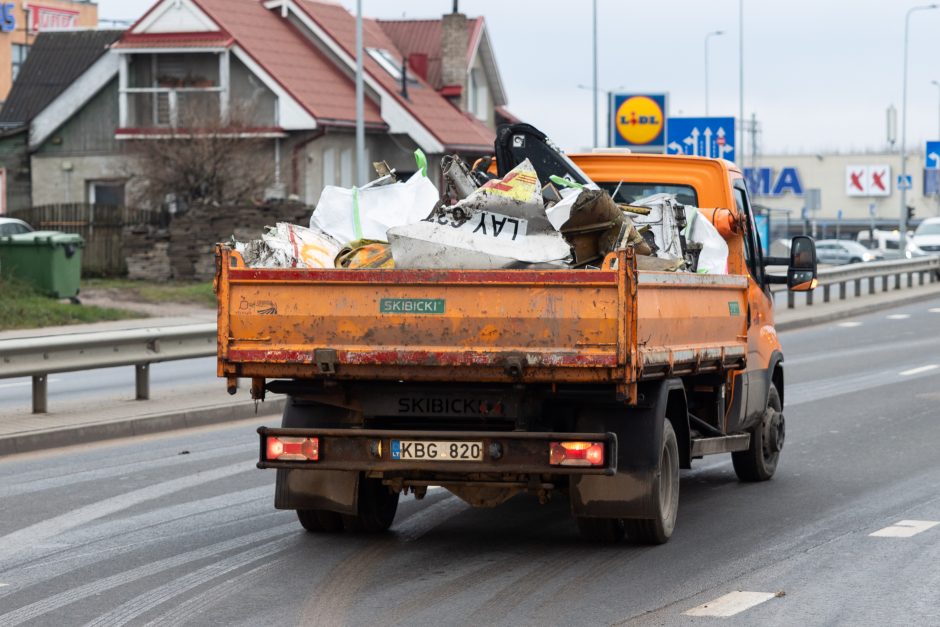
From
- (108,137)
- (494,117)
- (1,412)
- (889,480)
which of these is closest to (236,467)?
(1,412)

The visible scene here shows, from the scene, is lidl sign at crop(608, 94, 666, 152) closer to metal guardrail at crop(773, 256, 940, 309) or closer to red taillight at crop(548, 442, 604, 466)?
metal guardrail at crop(773, 256, 940, 309)

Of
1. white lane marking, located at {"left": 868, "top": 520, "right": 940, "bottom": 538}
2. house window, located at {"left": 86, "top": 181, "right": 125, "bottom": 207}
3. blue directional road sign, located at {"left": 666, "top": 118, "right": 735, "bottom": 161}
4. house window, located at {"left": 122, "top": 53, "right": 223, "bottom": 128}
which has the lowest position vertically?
white lane marking, located at {"left": 868, "top": 520, "right": 940, "bottom": 538}

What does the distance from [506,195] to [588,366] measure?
1.07 m

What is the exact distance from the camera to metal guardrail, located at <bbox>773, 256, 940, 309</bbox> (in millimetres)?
33834

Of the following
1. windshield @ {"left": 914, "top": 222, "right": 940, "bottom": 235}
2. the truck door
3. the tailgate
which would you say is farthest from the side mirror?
windshield @ {"left": 914, "top": 222, "right": 940, "bottom": 235}

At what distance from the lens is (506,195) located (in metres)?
8.53

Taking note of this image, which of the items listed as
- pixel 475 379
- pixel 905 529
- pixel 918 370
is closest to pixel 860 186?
pixel 918 370

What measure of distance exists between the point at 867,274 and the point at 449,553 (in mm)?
29364

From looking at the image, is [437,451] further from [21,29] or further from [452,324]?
[21,29]

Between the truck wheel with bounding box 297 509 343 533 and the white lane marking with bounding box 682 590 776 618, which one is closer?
the white lane marking with bounding box 682 590 776 618

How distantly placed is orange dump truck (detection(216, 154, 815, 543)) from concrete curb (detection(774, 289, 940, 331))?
19.9 meters

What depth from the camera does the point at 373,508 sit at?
9.40 meters

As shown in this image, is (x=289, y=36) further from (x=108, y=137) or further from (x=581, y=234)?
(x=581, y=234)

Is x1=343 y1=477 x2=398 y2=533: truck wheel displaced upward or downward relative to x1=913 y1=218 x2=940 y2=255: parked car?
downward
